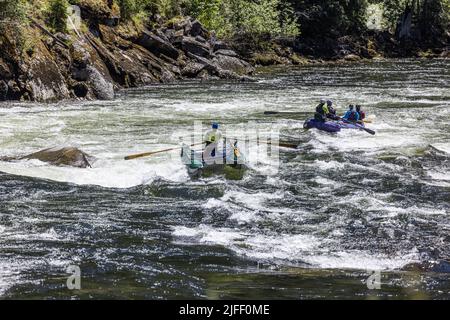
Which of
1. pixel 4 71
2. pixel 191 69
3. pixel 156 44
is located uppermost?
pixel 156 44

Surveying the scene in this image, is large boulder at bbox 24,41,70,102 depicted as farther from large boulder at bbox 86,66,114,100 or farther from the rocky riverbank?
large boulder at bbox 86,66,114,100

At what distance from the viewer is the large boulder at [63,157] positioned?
15.0m

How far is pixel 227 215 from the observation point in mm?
11250

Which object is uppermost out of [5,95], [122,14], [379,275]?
[122,14]

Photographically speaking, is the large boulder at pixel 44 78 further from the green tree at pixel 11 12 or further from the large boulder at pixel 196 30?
the large boulder at pixel 196 30

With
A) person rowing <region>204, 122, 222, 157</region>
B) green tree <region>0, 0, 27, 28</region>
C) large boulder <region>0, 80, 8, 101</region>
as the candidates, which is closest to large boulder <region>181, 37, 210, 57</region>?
green tree <region>0, 0, 27, 28</region>

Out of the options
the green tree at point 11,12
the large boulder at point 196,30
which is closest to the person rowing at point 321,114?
the green tree at point 11,12

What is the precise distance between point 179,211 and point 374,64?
45025mm

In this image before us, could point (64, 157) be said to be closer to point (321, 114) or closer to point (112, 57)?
point (321, 114)

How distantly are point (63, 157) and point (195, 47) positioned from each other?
2724cm

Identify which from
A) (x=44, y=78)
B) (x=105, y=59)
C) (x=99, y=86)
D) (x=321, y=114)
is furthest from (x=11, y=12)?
(x=321, y=114)
